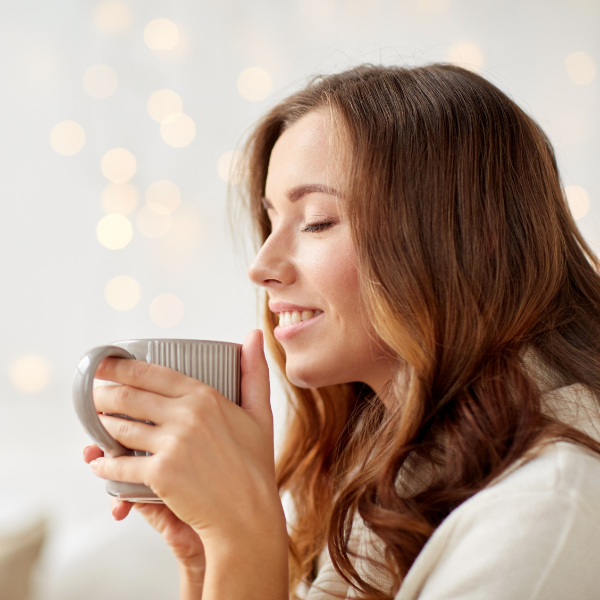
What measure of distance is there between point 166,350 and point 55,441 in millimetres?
1160

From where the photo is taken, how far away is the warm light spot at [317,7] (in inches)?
57.0

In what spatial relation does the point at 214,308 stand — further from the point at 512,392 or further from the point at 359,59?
the point at 512,392

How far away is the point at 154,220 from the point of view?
1569 millimetres

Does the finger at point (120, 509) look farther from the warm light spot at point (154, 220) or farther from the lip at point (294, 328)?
the warm light spot at point (154, 220)

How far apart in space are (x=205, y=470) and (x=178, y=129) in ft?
3.98

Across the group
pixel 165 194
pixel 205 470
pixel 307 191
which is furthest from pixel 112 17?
pixel 205 470

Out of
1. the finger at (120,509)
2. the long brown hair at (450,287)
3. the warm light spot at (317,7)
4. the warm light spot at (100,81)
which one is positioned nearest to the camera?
the long brown hair at (450,287)

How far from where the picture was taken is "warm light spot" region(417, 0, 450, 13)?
139 centimetres

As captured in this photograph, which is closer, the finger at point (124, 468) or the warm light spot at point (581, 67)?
the finger at point (124, 468)

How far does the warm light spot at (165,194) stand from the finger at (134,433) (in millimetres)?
1063

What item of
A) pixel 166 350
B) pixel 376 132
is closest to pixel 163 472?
pixel 166 350

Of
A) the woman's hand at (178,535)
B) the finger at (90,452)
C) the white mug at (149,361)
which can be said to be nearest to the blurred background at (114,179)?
the woman's hand at (178,535)

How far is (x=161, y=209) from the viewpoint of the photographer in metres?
1.56

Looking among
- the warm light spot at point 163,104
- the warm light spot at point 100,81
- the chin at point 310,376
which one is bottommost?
the chin at point 310,376
